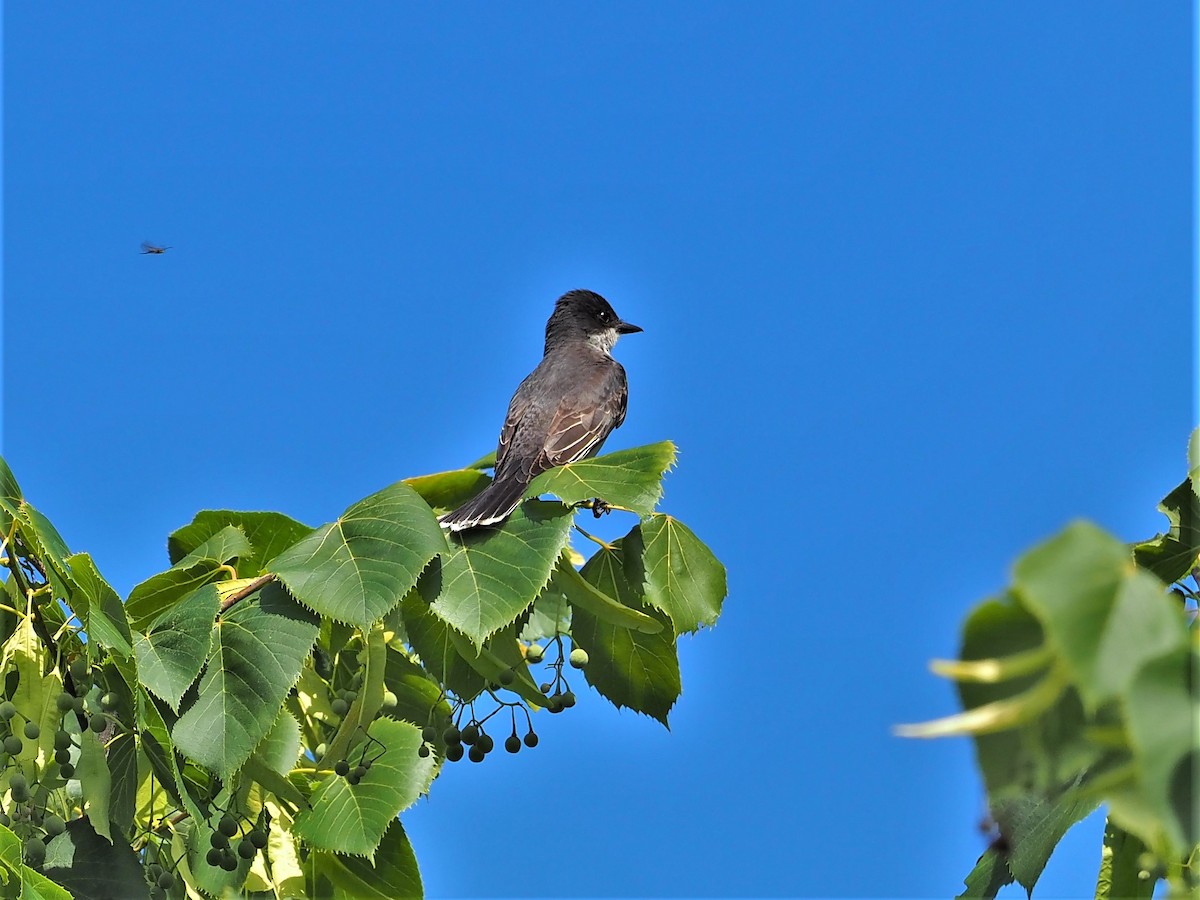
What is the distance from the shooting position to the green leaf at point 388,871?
341 centimetres

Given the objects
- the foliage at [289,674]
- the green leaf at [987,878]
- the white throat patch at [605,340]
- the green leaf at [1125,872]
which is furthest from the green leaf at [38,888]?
the white throat patch at [605,340]

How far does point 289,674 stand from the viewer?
308 cm

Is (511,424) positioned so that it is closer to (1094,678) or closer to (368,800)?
(368,800)

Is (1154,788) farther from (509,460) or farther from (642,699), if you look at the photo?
(509,460)

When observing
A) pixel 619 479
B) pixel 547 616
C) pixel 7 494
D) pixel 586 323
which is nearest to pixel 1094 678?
pixel 619 479

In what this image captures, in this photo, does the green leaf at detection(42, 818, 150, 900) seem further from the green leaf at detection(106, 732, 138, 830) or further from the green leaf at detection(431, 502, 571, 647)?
the green leaf at detection(431, 502, 571, 647)

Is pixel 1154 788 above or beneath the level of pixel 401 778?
beneath

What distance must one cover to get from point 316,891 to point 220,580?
938 mm

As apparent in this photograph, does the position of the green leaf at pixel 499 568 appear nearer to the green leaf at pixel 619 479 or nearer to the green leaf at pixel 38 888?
the green leaf at pixel 619 479

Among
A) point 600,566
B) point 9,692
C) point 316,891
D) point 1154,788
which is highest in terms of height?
point 600,566

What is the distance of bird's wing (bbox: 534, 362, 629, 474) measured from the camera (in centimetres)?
658

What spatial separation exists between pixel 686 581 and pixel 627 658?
0.35m

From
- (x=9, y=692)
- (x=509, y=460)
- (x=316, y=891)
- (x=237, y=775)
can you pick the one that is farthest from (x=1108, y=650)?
(x=509, y=460)

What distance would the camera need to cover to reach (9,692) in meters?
3.10
